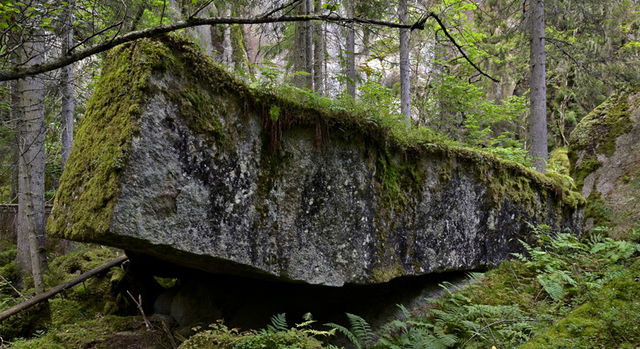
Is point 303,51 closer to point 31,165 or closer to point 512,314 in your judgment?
point 31,165

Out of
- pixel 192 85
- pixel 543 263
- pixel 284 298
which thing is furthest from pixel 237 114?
pixel 543 263

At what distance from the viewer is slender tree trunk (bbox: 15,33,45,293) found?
545 cm

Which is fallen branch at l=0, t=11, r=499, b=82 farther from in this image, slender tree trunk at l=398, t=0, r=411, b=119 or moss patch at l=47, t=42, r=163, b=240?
slender tree trunk at l=398, t=0, r=411, b=119

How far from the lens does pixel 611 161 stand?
886 cm

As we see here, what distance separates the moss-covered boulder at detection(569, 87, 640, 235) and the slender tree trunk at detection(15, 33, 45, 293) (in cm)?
1029

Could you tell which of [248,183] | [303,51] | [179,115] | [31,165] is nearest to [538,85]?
[303,51]

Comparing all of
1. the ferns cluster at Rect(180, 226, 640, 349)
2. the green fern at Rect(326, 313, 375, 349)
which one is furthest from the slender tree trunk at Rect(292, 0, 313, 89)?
the green fern at Rect(326, 313, 375, 349)

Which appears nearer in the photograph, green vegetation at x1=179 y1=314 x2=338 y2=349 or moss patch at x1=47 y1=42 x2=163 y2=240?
green vegetation at x1=179 y1=314 x2=338 y2=349

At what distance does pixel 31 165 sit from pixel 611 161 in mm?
12525

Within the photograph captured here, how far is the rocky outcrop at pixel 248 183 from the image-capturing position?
3176 millimetres

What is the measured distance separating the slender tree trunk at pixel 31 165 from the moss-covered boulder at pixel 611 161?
33.8ft

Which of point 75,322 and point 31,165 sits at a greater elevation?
point 31,165

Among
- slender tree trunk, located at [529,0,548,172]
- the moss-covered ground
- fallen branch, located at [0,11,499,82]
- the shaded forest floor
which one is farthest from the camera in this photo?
slender tree trunk, located at [529,0,548,172]

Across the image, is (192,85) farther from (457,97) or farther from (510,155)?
(457,97)
